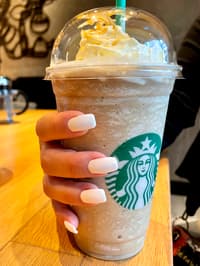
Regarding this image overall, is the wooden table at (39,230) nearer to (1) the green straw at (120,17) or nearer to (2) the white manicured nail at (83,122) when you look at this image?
(2) the white manicured nail at (83,122)

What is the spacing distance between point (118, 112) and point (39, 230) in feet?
0.76

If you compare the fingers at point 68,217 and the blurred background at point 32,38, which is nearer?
the fingers at point 68,217

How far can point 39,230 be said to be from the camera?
415 millimetres

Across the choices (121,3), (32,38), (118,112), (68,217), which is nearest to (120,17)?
(121,3)

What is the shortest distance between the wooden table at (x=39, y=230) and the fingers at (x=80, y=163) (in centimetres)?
11

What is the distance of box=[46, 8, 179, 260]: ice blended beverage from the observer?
29 cm

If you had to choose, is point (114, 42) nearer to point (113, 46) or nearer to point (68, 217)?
point (113, 46)

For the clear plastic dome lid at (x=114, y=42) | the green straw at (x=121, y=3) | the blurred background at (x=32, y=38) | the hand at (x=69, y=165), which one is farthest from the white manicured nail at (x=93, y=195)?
the blurred background at (x=32, y=38)

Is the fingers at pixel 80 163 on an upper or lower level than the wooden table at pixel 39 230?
upper

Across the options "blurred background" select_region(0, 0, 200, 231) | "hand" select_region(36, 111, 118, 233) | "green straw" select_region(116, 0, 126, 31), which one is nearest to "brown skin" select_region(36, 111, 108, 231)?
"hand" select_region(36, 111, 118, 233)

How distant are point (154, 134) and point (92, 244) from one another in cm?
16

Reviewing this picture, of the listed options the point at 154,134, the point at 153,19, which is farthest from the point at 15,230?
the point at 153,19

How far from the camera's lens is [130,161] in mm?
317

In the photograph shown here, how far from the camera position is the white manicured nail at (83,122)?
0.29m
